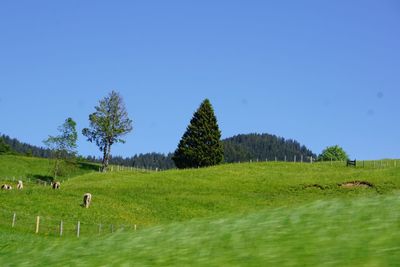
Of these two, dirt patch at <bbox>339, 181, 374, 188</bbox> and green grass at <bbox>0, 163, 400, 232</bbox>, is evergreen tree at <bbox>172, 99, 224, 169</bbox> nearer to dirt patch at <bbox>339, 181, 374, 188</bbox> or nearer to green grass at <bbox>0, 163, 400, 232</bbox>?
green grass at <bbox>0, 163, 400, 232</bbox>

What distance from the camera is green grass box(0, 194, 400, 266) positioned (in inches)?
340

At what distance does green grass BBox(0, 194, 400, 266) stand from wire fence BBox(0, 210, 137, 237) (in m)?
28.6

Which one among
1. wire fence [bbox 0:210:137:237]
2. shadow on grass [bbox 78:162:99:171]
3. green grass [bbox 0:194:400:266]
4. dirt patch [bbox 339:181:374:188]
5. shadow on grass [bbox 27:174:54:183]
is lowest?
wire fence [bbox 0:210:137:237]

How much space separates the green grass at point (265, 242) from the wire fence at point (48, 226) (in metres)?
28.6

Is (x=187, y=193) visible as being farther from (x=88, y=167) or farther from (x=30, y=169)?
(x=88, y=167)

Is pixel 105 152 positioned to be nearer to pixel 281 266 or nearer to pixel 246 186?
pixel 246 186

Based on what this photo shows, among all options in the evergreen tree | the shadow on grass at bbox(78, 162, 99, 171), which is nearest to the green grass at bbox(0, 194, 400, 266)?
the evergreen tree

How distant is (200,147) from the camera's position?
355ft

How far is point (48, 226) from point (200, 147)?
65.4m

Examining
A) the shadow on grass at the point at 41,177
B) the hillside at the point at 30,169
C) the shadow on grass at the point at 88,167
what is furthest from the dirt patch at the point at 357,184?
the shadow on grass at the point at 88,167

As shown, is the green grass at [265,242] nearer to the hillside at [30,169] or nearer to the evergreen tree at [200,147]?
the hillside at [30,169]

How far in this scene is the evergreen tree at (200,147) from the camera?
107625 mm

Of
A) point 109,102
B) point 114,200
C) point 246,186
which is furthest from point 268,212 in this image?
point 109,102

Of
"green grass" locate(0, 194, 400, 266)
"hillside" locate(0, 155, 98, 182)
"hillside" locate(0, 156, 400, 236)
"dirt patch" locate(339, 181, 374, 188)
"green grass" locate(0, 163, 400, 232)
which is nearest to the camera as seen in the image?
"green grass" locate(0, 194, 400, 266)
